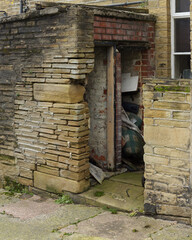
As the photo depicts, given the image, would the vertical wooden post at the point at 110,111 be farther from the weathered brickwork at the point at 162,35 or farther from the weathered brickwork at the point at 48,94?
the weathered brickwork at the point at 162,35

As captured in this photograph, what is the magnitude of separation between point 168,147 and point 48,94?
2.19 meters

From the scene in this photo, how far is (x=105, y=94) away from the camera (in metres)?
7.23

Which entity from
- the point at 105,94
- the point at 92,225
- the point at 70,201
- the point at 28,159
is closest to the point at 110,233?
the point at 92,225

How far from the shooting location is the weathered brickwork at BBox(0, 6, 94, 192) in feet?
20.3

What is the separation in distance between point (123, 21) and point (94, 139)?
85.1 inches

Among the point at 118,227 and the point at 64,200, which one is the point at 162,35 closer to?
the point at 64,200

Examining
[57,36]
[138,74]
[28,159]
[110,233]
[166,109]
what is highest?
[57,36]

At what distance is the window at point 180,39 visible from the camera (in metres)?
7.40

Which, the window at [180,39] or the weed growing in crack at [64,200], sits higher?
the window at [180,39]

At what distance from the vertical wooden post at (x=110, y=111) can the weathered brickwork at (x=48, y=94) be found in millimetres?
802

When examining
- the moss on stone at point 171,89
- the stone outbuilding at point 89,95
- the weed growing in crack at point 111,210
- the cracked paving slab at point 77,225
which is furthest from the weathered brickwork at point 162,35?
the cracked paving slab at point 77,225

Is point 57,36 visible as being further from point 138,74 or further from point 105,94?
point 138,74

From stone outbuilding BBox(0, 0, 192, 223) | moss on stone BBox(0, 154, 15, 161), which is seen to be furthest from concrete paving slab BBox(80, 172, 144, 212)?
moss on stone BBox(0, 154, 15, 161)

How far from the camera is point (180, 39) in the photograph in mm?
7535
